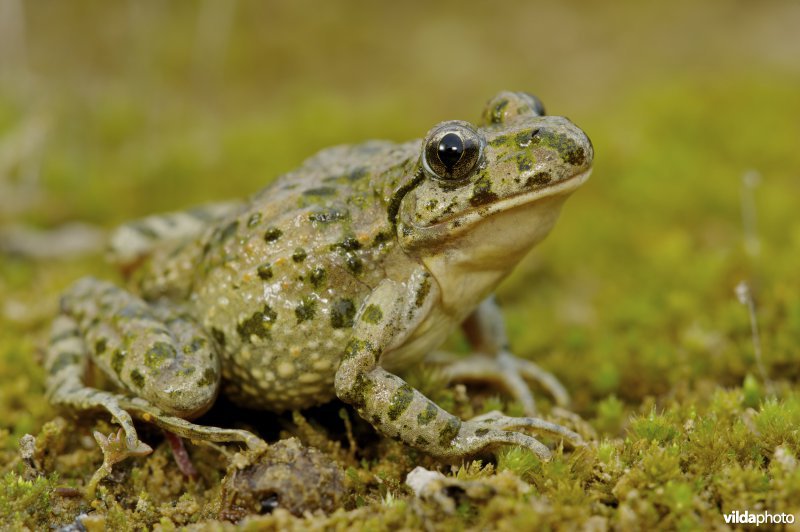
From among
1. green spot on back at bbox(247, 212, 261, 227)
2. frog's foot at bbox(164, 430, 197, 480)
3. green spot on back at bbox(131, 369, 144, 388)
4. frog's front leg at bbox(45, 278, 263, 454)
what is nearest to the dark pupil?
green spot on back at bbox(247, 212, 261, 227)

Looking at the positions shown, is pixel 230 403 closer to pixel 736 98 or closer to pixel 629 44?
pixel 736 98

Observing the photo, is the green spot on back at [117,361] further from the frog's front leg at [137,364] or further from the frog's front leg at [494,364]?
the frog's front leg at [494,364]

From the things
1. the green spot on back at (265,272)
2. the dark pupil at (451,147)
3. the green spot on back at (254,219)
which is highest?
the dark pupil at (451,147)

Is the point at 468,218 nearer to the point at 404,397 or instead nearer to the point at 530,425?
the point at 404,397

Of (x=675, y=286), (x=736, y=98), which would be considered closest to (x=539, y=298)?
(x=675, y=286)

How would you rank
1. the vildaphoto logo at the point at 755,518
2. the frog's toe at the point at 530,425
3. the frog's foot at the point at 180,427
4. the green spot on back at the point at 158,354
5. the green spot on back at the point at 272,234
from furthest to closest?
the green spot on back at the point at 272,234
the green spot on back at the point at 158,354
the frog's toe at the point at 530,425
the frog's foot at the point at 180,427
the vildaphoto logo at the point at 755,518

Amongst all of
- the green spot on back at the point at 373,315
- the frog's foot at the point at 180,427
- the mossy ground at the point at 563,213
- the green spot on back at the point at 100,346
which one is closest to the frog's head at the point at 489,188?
the green spot on back at the point at 373,315
